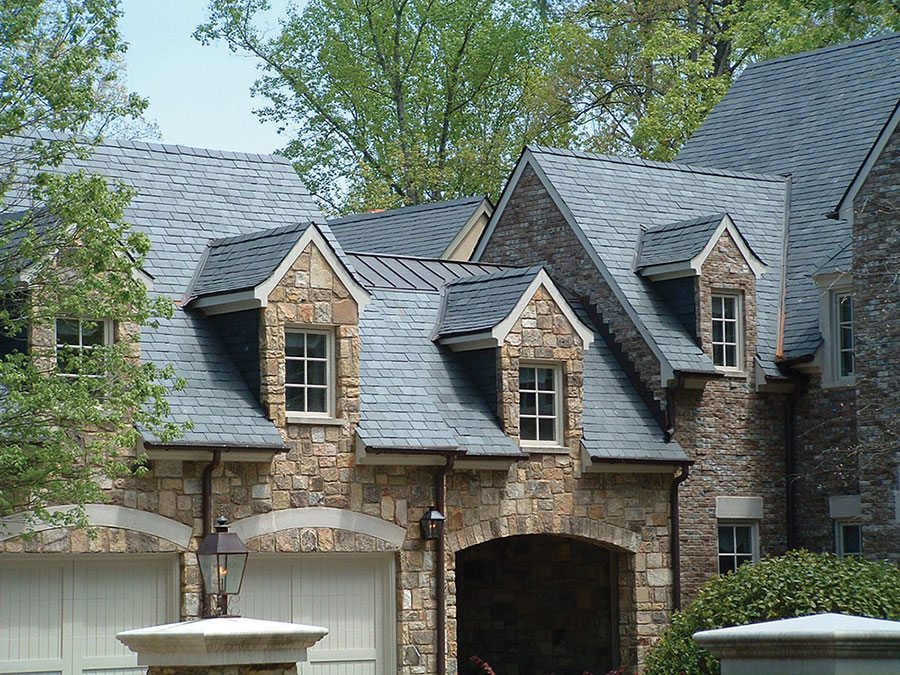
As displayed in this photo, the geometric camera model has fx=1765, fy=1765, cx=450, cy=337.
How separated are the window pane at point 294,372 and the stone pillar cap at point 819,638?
1018cm

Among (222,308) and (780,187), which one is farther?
(780,187)

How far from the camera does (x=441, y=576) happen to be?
20594 millimetres

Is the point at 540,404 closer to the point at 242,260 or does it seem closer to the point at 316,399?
the point at 316,399

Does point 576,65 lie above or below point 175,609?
above

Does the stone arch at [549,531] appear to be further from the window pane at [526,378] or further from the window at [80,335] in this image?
the window at [80,335]

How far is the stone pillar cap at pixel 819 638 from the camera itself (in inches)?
388

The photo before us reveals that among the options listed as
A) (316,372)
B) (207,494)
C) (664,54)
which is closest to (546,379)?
A: (316,372)

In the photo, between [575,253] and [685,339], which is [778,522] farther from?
[575,253]

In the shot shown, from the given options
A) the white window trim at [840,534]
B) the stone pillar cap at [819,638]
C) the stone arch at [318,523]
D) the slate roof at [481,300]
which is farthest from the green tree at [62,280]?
the white window trim at [840,534]

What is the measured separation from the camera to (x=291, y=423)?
1961 centimetres

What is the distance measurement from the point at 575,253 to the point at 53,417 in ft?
32.7

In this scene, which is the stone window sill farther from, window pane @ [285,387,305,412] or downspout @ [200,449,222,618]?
downspout @ [200,449,222,618]

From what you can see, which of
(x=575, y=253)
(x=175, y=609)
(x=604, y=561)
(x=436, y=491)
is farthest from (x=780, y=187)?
(x=175, y=609)

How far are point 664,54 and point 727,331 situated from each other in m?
15.3
